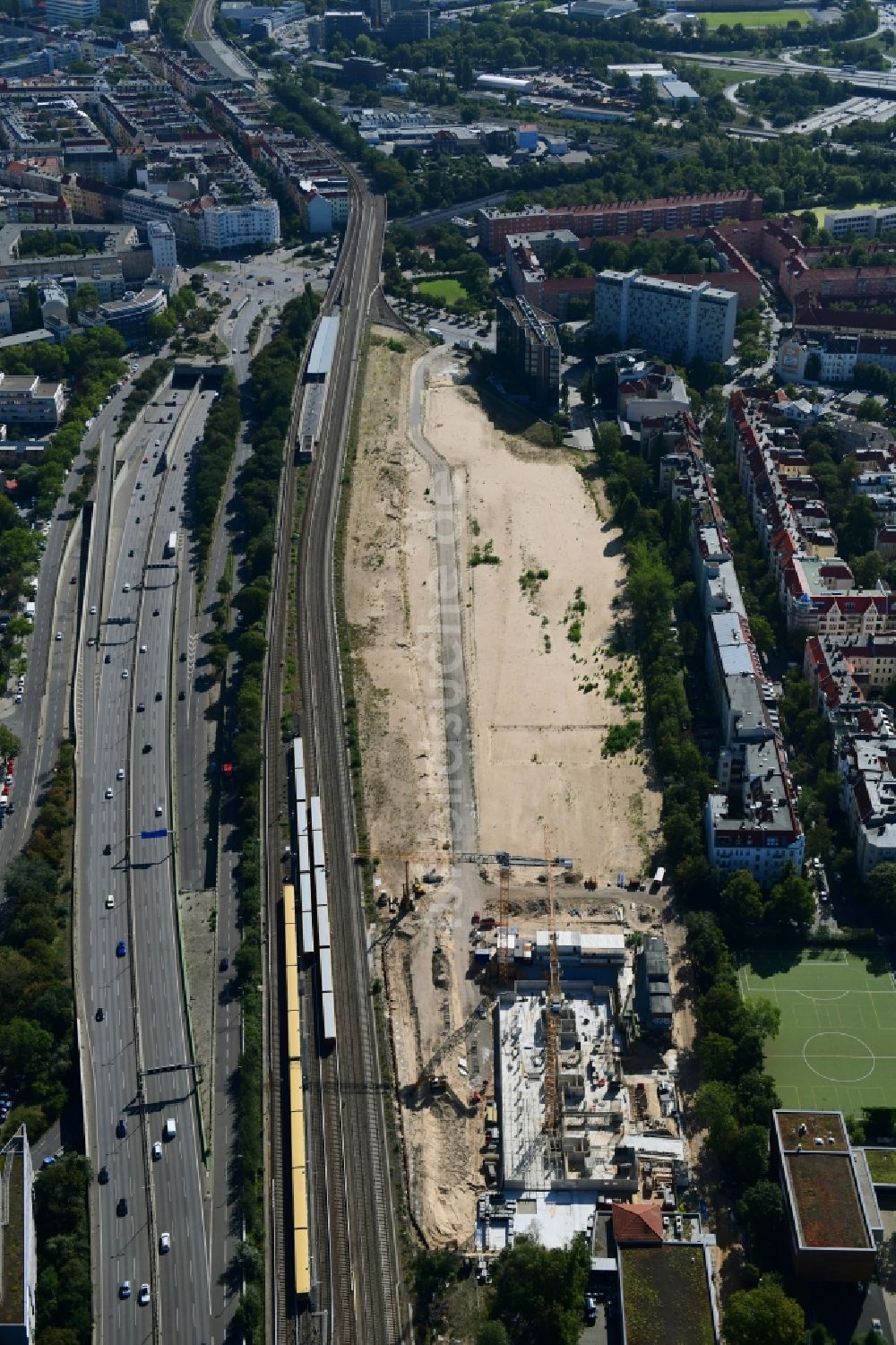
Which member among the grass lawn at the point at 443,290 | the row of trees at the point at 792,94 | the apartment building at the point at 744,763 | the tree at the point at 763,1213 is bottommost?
the tree at the point at 763,1213

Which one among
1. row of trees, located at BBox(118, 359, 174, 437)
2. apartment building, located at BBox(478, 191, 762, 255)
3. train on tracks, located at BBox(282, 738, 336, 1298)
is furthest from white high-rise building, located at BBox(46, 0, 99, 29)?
train on tracks, located at BBox(282, 738, 336, 1298)

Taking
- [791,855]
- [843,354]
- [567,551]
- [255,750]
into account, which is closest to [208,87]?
[843,354]

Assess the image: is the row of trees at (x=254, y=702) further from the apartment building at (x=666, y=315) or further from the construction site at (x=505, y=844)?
the apartment building at (x=666, y=315)

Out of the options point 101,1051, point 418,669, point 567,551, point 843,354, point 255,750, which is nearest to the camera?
point 101,1051

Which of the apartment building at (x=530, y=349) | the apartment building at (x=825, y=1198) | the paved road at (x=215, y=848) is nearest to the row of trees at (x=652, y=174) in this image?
the apartment building at (x=530, y=349)

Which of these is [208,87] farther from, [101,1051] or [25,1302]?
[25,1302]

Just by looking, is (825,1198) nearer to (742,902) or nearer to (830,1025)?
→ (830,1025)

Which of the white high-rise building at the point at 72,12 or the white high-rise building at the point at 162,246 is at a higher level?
the white high-rise building at the point at 72,12

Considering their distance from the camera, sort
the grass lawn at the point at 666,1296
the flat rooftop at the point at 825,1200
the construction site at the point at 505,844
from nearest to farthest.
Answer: the grass lawn at the point at 666,1296, the flat rooftop at the point at 825,1200, the construction site at the point at 505,844
